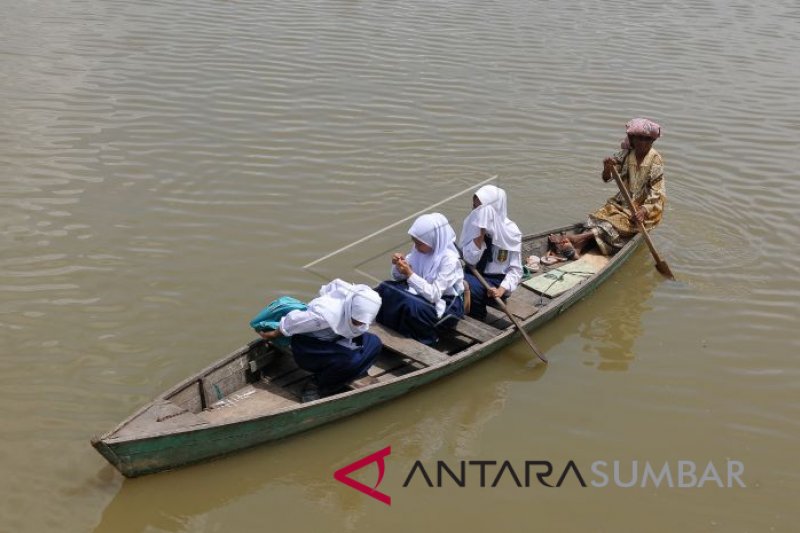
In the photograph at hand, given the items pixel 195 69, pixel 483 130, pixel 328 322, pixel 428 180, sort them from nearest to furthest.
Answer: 1. pixel 328 322
2. pixel 428 180
3. pixel 483 130
4. pixel 195 69

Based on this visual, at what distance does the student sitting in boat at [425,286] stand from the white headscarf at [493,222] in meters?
0.43

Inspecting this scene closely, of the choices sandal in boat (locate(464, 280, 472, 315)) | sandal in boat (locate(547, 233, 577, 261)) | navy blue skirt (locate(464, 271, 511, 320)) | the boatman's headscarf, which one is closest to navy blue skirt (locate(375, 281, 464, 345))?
sandal in boat (locate(464, 280, 472, 315))

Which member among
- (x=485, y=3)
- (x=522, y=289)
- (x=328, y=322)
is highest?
(x=485, y=3)

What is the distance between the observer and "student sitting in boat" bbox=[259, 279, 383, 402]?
19.4 feet

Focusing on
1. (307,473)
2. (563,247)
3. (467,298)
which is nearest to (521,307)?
(467,298)

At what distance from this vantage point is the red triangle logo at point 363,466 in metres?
5.79

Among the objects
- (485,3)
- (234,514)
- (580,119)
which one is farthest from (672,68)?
(234,514)

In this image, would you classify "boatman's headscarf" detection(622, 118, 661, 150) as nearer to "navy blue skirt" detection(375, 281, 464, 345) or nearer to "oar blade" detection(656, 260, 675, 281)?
"oar blade" detection(656, 260, 675, 281)

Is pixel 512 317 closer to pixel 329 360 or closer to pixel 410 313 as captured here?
pixel 410 313

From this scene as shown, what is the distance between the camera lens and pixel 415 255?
7113 millimetres

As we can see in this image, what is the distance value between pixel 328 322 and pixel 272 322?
0.64 m

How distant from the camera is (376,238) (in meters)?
9.13

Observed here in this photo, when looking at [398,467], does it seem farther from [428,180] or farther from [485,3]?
[485,3]

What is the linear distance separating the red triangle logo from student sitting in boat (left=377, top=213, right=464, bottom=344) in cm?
117
